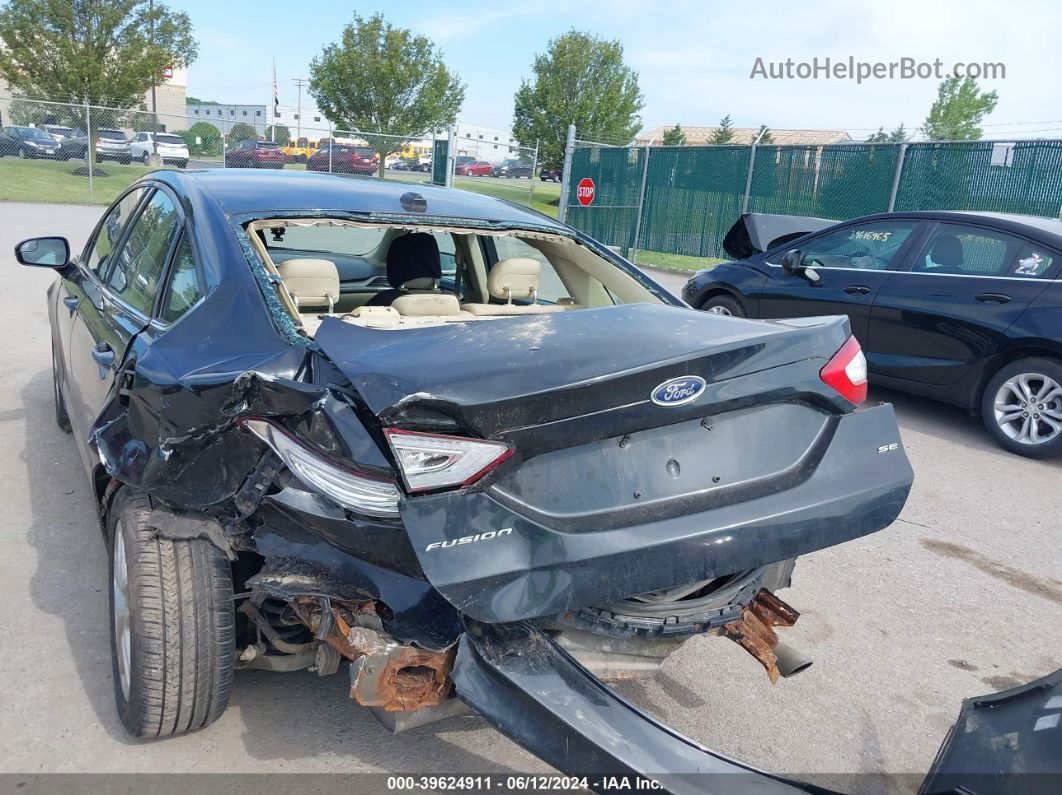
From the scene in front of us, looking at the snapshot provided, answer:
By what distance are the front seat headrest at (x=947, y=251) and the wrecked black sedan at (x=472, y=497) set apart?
4.74 metres

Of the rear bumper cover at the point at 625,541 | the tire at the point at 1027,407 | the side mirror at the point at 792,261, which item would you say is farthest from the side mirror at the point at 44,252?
the tire at the point at 1027,407

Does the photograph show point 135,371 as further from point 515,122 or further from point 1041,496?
point 515,122

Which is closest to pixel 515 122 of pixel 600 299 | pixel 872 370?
pixel 872 370

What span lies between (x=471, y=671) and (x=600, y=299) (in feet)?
7.08

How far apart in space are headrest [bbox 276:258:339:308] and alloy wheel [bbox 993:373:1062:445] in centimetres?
511

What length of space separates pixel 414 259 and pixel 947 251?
4543mm

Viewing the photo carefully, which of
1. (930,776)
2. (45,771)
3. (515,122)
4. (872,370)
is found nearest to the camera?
(930,776)

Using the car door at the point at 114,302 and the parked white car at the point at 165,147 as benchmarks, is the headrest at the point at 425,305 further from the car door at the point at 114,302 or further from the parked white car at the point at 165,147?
the parked white car at the point at 165,147

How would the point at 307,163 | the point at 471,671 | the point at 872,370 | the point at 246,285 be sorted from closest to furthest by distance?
the point at 471,671 < the point at 246,285 < the point at 872,370 < the point at 307,163

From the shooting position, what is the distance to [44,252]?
13.8 feet

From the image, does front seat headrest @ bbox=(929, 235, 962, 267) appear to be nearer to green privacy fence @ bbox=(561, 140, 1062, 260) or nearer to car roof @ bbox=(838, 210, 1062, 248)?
car roof @ bbox=(838, 210, 1062, 248)

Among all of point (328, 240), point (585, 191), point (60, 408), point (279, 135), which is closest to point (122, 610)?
point (328, 240)

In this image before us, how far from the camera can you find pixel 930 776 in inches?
67.8

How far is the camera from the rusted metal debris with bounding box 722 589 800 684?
7.98 ft
